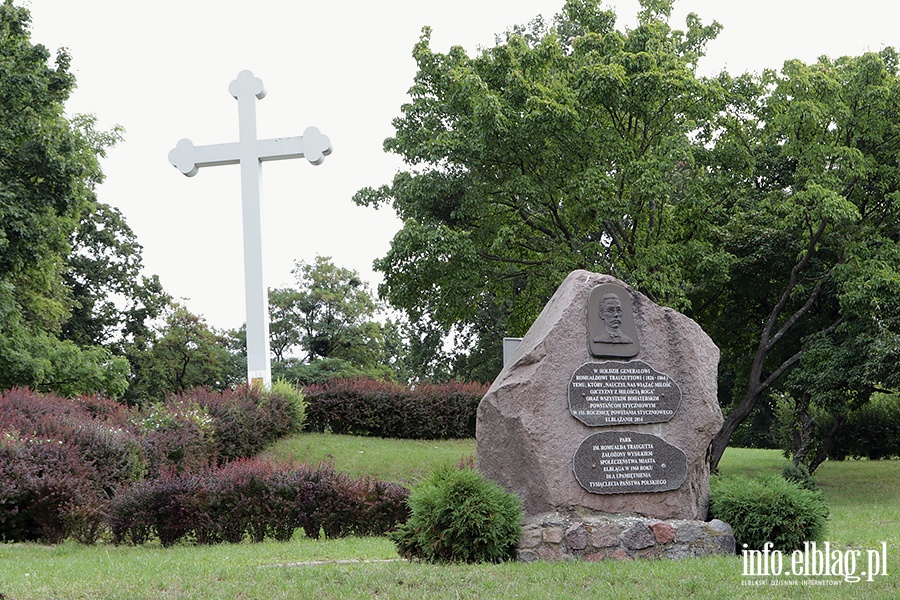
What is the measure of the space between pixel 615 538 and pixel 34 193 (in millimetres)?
18195

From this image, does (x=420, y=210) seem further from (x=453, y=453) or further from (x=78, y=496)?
(x=78, y=496)

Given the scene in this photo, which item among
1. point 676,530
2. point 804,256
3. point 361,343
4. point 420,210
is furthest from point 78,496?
point 361,343

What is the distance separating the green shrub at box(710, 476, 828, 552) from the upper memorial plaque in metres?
1.73

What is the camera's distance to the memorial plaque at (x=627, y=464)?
8.55 metres

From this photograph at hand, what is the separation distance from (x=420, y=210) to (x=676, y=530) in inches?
572

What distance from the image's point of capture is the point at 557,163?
19266 mm

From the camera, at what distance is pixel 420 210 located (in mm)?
22125

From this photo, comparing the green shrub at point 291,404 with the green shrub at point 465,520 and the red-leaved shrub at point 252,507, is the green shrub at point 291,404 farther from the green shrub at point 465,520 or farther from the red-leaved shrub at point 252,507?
the green shrub at point 465,520

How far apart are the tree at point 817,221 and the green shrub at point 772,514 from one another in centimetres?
854

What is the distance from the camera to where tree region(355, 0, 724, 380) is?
701 inches

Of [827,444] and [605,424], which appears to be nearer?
[605,424]

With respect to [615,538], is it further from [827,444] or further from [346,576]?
[827,444]

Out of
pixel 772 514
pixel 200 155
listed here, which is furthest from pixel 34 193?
pixel 772 514

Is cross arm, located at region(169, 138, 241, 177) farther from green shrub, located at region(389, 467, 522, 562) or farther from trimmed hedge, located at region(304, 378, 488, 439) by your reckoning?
green shrub, located at region(389, 467, 522, 562)
